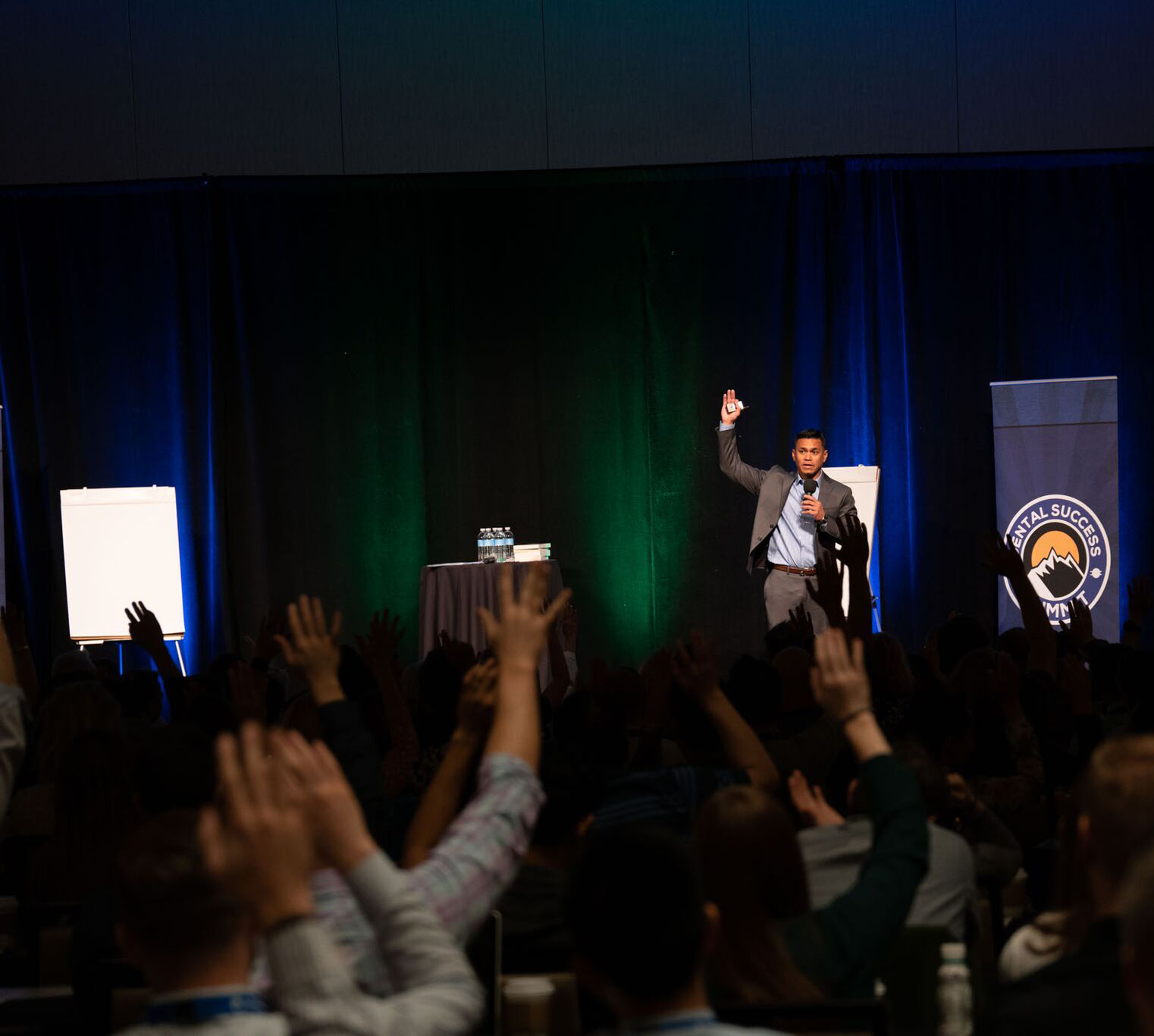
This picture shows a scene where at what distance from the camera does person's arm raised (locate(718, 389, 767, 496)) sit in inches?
341

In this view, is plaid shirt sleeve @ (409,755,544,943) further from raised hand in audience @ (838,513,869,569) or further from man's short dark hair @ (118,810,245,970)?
raised hand in audience @ (838,513,869,569)

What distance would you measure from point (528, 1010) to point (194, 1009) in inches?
21.8

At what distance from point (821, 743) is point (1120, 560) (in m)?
6.61

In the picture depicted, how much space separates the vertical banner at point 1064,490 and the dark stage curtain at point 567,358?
746 mm

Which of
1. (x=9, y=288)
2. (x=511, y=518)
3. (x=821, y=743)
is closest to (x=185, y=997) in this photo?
(x=821, y=743)

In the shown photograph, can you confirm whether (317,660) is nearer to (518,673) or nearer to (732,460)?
(518,673)

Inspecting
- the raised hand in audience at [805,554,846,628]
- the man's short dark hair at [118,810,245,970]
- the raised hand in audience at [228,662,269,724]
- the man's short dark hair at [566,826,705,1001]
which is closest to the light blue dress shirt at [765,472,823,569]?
the raised hand in audience at [805,554,846,628]

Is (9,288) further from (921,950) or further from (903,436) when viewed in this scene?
(921,950)

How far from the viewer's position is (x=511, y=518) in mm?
9305

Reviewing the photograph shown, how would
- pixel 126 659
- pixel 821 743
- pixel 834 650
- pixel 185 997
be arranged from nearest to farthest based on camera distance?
1. pixel 185 997
2. pixel 834 650
3. pixel 821 743
4. pixel 126 659

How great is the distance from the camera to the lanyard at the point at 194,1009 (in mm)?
1261

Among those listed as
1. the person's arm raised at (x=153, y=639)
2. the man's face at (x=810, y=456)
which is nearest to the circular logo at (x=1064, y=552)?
the man's face at (x=810, y=456)

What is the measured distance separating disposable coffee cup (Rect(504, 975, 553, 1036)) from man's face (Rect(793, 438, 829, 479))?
21.4 feet

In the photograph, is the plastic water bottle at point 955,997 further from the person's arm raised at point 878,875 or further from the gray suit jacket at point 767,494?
the gray suit jacket at point 767,494
